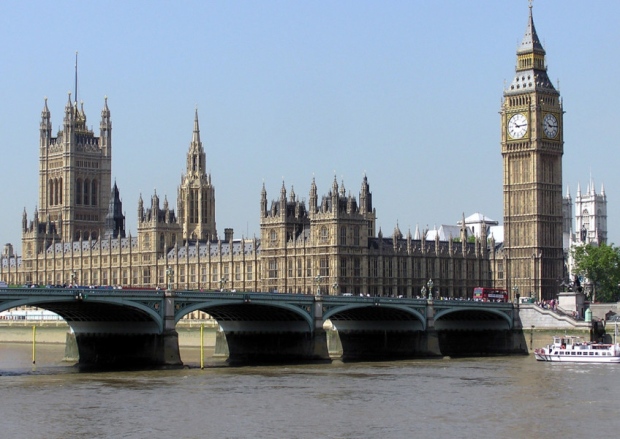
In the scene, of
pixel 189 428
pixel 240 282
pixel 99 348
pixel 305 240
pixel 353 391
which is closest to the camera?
pixel 189 428

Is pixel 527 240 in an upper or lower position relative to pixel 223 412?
upper

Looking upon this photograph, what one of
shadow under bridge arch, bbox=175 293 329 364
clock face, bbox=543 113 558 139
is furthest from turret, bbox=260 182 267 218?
shadow under bridge arch, bbox=175 293 329 364

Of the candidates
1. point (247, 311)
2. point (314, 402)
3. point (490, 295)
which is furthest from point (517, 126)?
point (314, 402)

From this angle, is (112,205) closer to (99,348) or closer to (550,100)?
(550,100)

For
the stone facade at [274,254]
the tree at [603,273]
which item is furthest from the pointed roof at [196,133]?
the tree at [603,273]

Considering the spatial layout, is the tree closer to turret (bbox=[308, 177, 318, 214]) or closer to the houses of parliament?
the houses of parliament

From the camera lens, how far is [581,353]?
102 m

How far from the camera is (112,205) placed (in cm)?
19062

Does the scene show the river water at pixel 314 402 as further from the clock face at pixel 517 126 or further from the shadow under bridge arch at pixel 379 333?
the clock face at pixel 517 126

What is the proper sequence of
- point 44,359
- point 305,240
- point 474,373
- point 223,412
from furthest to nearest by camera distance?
1. point 305,240
2. point 44,359
3. point 474,373
4. point 223,412

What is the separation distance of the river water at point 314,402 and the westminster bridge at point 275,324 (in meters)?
3.43

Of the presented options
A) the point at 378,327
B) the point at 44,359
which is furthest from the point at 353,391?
the point at 44,359

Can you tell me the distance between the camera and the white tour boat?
101062 millimetres

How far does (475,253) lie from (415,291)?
10374 mm
